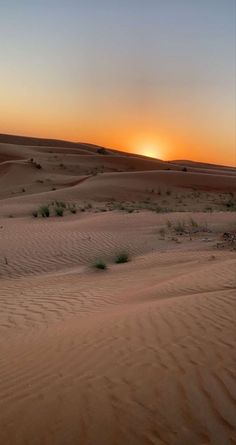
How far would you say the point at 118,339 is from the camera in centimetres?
511

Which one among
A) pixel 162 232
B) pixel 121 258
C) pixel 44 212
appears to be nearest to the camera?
pixel 121 258

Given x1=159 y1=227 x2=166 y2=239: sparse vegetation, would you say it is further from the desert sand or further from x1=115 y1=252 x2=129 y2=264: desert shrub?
x1=115 y1=252 x2=129 y2=264: desert shrub

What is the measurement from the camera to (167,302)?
6516 mm

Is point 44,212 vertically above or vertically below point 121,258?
above

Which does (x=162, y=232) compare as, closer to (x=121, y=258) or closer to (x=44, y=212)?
(x=121, y=258)

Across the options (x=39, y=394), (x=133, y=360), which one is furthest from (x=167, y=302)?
(x=39, y=394)

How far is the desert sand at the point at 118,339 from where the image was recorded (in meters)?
3.45

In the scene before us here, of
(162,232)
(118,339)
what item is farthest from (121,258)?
(118,339)

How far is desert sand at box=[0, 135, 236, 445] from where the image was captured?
345 cm

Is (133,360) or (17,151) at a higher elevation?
(17,151)

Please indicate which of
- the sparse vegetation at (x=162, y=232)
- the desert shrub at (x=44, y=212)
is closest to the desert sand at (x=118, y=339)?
the sparse vegetation at (x=162, y=232)

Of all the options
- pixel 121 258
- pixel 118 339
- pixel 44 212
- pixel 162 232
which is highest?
pixel 44 212

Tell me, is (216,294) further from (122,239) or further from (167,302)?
(122,239)

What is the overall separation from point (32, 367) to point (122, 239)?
34.8 ft
